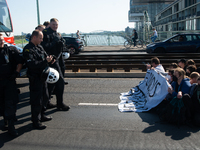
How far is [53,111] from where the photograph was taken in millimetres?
5574

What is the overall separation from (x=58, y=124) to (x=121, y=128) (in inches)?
51.8

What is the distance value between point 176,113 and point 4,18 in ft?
28.6

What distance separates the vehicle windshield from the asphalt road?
5158 mm

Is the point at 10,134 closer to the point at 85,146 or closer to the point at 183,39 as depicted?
the point at 85,146

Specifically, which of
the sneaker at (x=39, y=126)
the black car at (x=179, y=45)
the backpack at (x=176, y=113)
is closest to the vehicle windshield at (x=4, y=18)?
the sneaker at (x=39, y=126)

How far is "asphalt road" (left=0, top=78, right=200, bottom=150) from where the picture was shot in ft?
12.5

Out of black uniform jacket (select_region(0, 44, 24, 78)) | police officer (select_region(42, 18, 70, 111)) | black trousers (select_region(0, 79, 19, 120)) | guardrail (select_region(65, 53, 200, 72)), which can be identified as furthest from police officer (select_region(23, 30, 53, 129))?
guardrail (select_region(65, 53, 200, 72))

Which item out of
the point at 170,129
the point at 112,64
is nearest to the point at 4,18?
the point at 112,64

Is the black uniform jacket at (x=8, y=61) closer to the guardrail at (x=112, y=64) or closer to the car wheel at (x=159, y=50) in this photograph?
the guardrail at (x=112, y=64)

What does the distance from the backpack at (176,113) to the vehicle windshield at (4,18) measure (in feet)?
26.4

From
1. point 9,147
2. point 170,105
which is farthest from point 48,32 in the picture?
point 170,105

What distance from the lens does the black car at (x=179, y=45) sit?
1586 centimetres

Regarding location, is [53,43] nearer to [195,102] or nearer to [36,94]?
[36,94]

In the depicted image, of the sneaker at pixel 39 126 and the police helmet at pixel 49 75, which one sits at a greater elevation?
the police helmet at pixel 49 75
